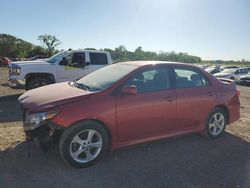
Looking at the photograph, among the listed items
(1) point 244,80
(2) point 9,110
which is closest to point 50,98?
(2) point 9,110

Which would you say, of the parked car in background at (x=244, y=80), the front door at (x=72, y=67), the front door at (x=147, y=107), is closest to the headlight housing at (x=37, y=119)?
the front door at (x=147, y=107)

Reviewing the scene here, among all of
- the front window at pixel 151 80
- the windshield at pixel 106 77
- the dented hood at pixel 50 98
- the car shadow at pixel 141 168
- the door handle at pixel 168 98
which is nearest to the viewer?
the car shadow at pixel 141 168

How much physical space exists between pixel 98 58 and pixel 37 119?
7826 millimetres

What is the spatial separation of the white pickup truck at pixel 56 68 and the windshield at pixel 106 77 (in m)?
5.47

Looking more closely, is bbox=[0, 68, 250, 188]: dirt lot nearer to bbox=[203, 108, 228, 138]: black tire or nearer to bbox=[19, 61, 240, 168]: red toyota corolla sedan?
bbox=[203, 108, 228, 138]: black tire

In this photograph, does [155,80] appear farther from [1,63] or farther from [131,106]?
[1,63]

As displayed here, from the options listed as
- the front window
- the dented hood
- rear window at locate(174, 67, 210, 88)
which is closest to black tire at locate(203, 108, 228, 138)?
rear window at locate(174, 67, 210, 88)

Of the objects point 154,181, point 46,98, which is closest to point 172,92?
point 154,181

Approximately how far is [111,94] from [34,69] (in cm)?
665

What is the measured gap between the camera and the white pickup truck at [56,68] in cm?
981

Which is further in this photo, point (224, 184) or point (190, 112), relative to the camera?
point (190, 112)

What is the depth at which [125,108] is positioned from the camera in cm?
425

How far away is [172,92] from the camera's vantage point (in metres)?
4.86

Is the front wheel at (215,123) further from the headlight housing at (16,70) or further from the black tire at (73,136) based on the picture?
the headlight housing at (16,70)
